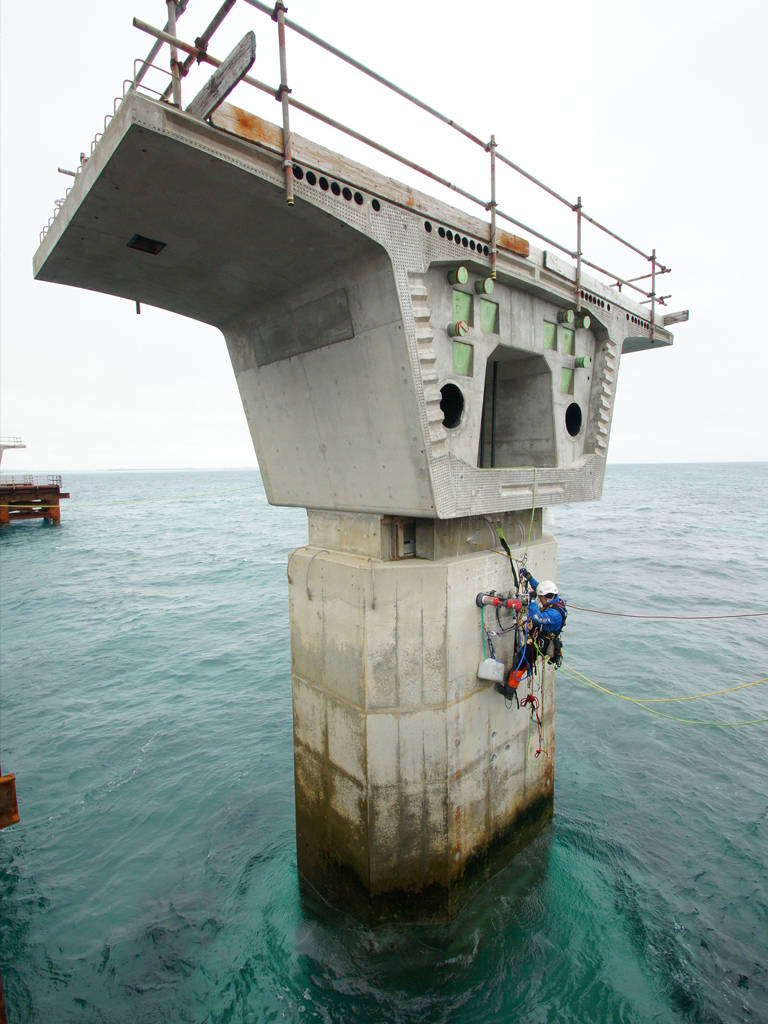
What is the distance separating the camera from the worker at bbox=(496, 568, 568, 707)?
7.80 m

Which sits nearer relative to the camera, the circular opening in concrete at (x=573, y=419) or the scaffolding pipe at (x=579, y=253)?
the scaffolding pipe at (x=579, y=253)

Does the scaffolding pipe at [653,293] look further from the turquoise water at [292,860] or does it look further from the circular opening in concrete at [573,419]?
the turquoise water at [292,860]

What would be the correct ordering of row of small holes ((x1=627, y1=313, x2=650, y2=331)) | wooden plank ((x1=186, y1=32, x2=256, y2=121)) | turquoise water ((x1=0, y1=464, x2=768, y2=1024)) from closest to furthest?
wooden plank ((x1=186, y1=32, x2=256, y2=121))
turquoise water ((x1=0, y1=464, x2=768, y2=1024))
row of small holes ((x1=627, y1=313, x2=650, y2=331))

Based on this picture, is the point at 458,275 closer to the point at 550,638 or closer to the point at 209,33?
the point at 209,33

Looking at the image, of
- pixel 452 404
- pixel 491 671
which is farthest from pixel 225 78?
pixel 491 671

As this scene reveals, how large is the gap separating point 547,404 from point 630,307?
3065mm

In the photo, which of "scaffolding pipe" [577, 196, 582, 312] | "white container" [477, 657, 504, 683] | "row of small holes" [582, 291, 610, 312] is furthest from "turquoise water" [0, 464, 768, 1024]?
"row of small holes" [582, 291, 610, 312]

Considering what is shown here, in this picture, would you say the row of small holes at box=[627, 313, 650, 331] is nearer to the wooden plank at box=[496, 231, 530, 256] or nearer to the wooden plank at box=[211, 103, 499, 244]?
the wooden plank at box=[496, 231, 530, 256]

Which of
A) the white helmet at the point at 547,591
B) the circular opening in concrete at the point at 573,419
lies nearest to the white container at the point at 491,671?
the white helmet at the point at 547,591

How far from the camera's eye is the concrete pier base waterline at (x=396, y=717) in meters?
7.35

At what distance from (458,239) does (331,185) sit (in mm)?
2125

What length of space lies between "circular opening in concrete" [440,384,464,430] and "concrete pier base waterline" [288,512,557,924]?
58.1 inches

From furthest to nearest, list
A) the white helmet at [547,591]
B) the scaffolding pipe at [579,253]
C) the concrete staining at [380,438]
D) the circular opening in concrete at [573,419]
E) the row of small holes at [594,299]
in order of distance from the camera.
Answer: the circular opening in concrete at [573,419]
the row of small holes at [594,299]
the scaffolding pipe at [579,253]
the white helmet at [547,591]
the concrete staining at [380,438]

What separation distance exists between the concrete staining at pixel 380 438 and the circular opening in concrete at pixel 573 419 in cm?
10
